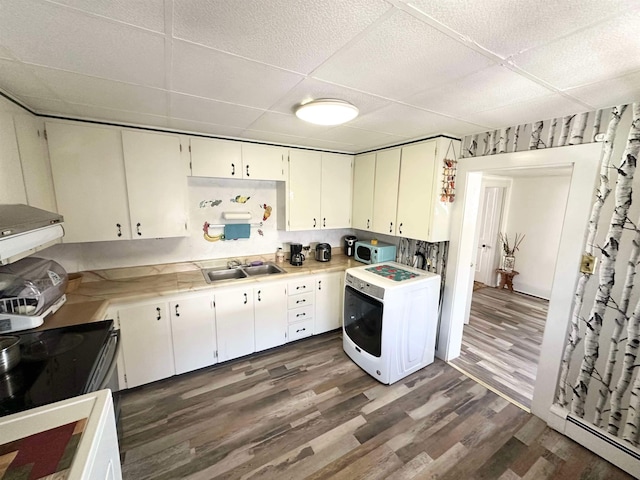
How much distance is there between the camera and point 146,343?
2225mm

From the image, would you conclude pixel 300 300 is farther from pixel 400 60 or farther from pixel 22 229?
pixel 400 60

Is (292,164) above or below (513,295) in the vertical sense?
above

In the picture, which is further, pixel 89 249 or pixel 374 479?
pixel 89 249

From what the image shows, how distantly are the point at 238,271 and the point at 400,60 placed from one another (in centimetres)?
254

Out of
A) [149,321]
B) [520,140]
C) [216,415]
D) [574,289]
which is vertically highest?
[520,140]

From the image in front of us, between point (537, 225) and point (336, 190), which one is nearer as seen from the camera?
point (336, 190)

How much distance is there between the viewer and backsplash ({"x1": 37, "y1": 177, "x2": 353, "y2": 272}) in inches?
94.7

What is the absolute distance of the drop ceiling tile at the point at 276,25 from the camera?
84 cm

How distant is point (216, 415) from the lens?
2.05 m

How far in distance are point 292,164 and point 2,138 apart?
85.9 inches

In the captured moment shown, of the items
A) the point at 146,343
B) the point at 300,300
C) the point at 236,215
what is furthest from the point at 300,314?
the point at 146,343

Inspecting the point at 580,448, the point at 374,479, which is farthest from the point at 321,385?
the point at 580,448

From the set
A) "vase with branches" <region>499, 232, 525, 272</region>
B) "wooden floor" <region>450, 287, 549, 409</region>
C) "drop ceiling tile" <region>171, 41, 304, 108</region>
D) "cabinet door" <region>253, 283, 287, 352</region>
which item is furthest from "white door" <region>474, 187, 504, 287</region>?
"drop ceiling tile" <region>171, 41, 304, 108</region>

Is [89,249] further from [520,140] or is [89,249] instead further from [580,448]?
[580,448]
